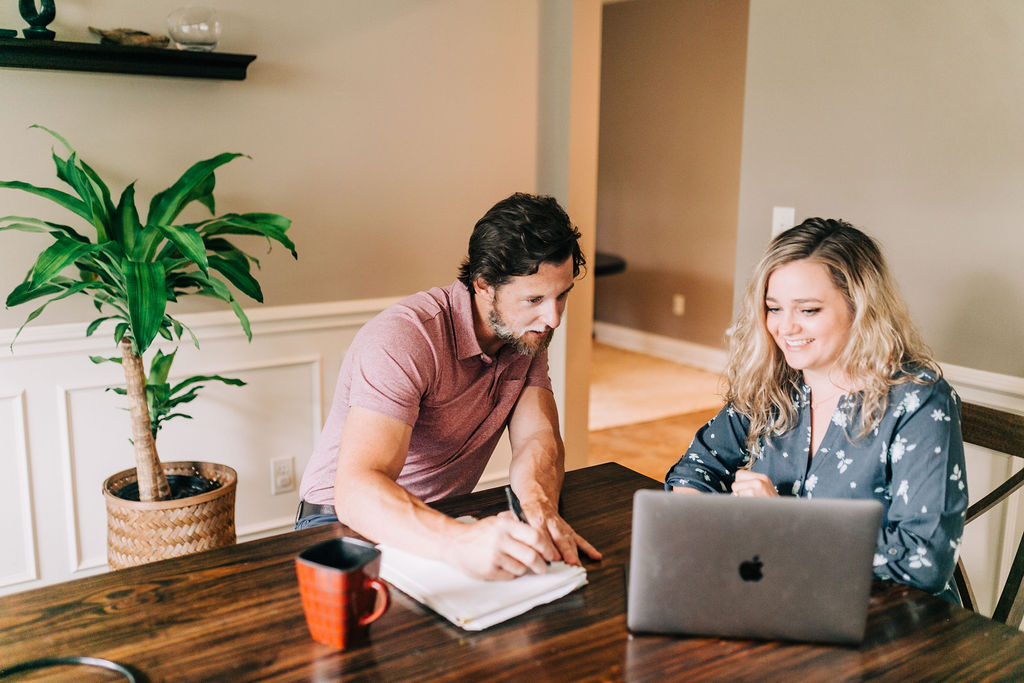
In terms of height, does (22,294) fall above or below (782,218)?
below

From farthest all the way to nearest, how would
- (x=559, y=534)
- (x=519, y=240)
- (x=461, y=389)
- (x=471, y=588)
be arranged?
(x=461, y=389) → (x=519, y=240) → (x=559, y=534) → (x=471, y=588)

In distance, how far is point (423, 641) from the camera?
3.50 feet

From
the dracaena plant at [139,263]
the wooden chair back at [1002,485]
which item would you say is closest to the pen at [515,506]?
the wooden chair back at [1002,485]

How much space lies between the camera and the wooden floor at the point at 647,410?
155 inches

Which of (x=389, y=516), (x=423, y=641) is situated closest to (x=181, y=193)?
(x=389, y=516)

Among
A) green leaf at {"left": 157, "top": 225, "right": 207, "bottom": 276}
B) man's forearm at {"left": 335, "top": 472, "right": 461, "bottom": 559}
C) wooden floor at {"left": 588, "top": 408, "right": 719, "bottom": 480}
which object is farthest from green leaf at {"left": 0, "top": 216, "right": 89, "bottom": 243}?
wooden floor at {"left": 588, "top": 408, "right": 719, "bottom": 480}

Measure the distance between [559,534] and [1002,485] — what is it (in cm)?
84

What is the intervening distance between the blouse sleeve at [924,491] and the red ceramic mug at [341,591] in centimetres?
75

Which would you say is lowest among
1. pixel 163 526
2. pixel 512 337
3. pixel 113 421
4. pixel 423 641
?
pixel 163 526

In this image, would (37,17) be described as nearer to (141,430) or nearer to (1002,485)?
(141,430)

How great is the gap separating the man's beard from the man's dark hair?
0.23ft

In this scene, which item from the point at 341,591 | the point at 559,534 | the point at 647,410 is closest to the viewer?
the point at 341,591

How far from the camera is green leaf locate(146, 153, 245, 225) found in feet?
7.29

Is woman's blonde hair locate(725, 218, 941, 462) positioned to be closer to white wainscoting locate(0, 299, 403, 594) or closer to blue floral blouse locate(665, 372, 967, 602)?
blue floral blouse locate(665, 372, 967, 602)
